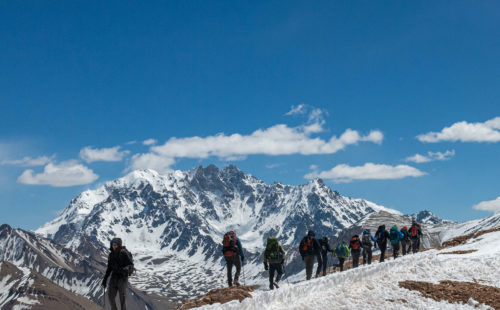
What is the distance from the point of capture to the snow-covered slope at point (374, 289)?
54.2 ft

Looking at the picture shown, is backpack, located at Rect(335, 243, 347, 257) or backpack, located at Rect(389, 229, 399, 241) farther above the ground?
backpack, located at Rect(389, 229, 399, 241)

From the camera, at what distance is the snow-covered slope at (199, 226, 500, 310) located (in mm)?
16516

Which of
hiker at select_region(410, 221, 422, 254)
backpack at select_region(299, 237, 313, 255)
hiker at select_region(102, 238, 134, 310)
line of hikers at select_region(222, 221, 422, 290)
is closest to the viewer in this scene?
hiker at select_region(102, 238, 134, 310)

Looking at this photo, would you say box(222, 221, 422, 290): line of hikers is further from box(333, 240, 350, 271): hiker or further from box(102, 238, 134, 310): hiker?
box(102, 238, 134, 310): hiker

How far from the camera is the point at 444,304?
19.0 meters

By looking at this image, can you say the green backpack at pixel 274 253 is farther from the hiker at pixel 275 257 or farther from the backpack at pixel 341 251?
the backpack at pixel 341 251

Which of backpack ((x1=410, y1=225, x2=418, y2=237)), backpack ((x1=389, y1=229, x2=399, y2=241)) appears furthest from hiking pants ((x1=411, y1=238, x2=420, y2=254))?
backpack ((x1=389, y1=229, x2=399, y2=241))

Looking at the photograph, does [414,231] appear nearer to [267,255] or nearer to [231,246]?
[267,255]

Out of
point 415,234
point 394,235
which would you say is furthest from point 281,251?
point 415,234

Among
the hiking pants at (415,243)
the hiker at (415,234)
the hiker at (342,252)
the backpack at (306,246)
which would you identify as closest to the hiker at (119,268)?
the backpack at (306,246)

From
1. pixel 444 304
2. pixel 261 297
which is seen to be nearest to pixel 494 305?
pixel 444 304

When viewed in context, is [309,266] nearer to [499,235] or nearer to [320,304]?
[320,304]

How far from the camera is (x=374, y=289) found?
19828mm

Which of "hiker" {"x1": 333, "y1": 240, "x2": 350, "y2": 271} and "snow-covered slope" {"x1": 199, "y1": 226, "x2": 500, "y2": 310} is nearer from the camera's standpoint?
"snow-covered slope" {"x1": 199, "y1": 226, "x2": 500, "y2": 310}
